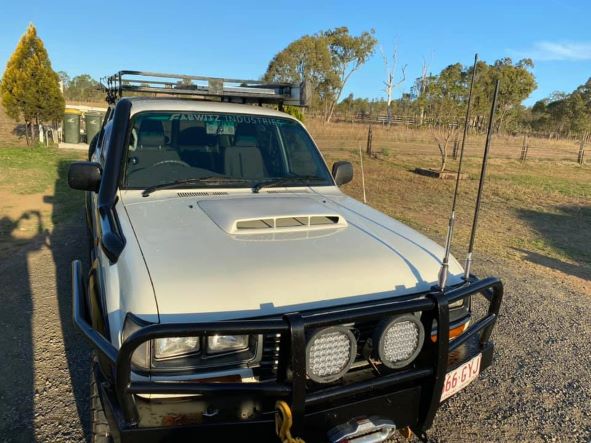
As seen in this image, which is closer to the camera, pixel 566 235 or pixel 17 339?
pixel 17 339

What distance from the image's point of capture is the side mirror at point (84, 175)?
304cm

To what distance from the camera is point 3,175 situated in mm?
11250

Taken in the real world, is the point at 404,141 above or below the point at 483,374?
above

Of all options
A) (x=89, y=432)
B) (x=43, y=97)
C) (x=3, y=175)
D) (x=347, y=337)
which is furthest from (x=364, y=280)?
(x=43, y=97)

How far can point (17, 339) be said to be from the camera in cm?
385

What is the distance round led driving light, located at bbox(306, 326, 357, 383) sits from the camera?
192cm

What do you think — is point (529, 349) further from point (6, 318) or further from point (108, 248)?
point (6, 318)

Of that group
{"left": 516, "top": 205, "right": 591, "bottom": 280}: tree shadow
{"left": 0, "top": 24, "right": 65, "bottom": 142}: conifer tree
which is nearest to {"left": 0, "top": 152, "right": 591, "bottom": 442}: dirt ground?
{"left": 516, "top": 205, "right": 591, "bottom": 280}: tree shadow

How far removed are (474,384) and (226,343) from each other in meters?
2.34

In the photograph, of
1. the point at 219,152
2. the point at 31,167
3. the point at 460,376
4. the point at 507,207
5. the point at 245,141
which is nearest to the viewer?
the point at 460,376

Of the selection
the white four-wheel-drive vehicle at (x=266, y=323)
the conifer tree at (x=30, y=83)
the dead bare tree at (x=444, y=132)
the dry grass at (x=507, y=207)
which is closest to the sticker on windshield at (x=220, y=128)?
the white four-wheel-drive vehicle at (x=266, y=323)

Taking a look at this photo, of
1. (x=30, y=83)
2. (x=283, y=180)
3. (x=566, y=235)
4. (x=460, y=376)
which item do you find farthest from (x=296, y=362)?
(x=30, y=83)

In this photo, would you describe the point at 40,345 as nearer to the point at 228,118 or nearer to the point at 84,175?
the point at 84,175

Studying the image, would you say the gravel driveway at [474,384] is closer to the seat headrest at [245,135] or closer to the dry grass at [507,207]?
the dry grass at [507,207]
